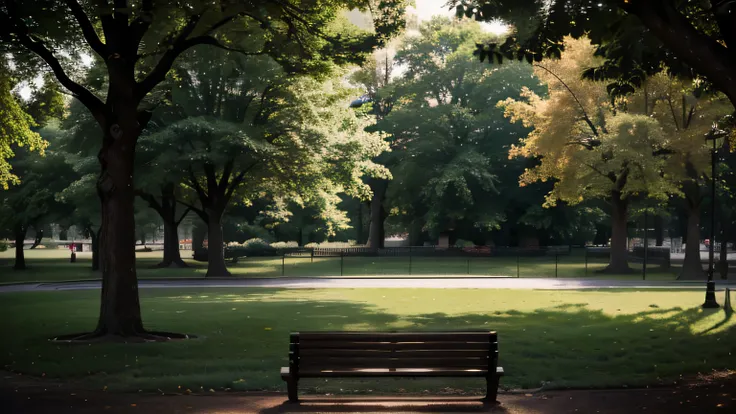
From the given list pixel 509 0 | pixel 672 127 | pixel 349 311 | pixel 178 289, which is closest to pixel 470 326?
pixel 349 311

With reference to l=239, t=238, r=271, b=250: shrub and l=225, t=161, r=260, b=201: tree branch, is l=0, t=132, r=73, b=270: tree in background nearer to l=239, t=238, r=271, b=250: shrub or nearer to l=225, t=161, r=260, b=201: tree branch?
l=225, t=161, r=260, b=201: tree branch

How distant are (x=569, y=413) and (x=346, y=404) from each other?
2.74 m

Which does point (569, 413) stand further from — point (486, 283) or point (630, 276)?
point (630, 276)

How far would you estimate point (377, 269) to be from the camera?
5166cm

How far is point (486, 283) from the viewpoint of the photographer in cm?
3788

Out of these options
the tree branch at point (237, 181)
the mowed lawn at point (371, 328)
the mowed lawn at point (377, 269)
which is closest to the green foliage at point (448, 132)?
the mowed lawn at point (377, 269)

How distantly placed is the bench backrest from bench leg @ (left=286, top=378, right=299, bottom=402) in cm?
15

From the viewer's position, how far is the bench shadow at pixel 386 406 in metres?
9.98

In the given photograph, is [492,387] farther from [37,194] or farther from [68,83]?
[37,194]

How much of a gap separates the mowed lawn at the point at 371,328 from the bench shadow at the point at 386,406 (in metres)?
1.18

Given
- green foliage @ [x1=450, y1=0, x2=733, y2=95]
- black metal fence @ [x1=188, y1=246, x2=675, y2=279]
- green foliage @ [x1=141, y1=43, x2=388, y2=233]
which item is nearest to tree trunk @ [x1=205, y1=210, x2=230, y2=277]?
green foliage @ [x1=141, y1=43, x2=388, y2=233]

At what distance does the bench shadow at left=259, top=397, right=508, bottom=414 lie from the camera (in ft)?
32.7

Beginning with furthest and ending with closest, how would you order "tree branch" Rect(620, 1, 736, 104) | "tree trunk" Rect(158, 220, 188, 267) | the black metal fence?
"tree trunk" Rect(158, 220, 188, 267), the black metal fence, "tree branch" Rect(620, 1, 736, 104)

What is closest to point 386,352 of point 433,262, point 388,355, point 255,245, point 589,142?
point 388,355
